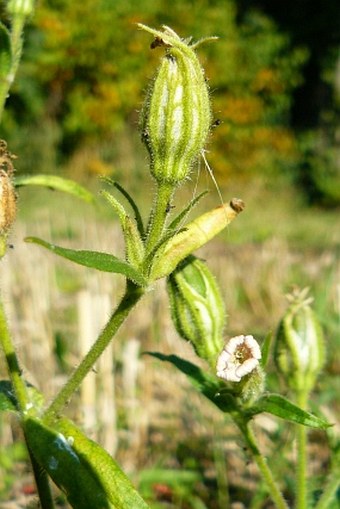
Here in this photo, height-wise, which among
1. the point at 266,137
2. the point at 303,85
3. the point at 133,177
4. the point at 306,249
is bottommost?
the point at 306,249

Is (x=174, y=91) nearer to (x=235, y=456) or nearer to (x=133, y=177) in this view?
(x=235, y=456)

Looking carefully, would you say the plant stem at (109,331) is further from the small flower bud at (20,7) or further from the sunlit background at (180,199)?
the sunlit background at (180,199)

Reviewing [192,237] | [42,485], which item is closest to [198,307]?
[192,237]

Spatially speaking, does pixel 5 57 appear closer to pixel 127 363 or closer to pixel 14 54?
pixel 14 54

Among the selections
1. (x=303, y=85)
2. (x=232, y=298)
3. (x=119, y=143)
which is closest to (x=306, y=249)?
(x=232, y=298)

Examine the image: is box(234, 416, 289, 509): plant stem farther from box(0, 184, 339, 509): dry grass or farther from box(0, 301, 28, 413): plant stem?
box(0, 184, 339, 509): dry grass
